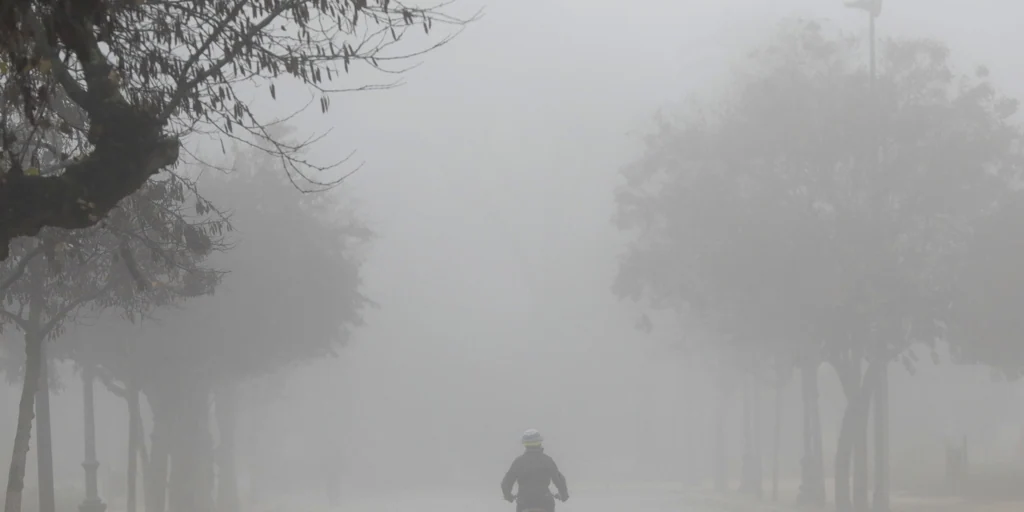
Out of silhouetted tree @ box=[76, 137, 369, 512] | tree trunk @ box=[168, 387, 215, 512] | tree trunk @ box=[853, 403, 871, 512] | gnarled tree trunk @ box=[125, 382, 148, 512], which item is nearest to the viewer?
gnarled tree trunk @ box=[125, 382, 148, 512]

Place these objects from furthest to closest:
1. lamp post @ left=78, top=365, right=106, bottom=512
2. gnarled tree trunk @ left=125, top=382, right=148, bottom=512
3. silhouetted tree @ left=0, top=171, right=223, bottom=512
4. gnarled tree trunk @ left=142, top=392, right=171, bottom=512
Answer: gnarled tree trunk @ left=142, top=392, right=171, bottom=512 → gnarled tree trunk @ left=125, top=382, right=148, bottom=512 → lamp post @ left=78, top=365, right=106, bottom=512 → silhouetted tree @ left=0, top=171, right=223, bottom=512

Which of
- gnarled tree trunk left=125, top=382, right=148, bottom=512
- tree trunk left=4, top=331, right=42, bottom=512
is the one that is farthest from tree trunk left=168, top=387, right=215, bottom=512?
tree trunk left=4, top=331, right=42, bottom=512

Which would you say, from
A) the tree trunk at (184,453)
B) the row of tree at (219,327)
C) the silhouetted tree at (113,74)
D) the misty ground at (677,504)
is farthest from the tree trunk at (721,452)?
the silhouetted tree at (113,74)

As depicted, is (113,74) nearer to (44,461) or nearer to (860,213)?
(44,461)

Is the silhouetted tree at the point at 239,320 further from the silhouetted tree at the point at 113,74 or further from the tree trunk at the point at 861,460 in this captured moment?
the silhouetted tree at the point at 113,74

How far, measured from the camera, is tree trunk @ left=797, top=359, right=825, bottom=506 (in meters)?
36.2

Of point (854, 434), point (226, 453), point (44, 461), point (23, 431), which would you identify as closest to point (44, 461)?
point (44, 461)

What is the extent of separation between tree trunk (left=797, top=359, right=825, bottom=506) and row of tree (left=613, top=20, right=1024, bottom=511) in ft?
11.8

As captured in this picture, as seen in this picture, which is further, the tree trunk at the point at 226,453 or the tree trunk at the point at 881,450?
the tree trunk at the point at 226,453

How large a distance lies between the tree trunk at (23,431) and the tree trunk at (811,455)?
21563mm

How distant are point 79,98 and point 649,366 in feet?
258

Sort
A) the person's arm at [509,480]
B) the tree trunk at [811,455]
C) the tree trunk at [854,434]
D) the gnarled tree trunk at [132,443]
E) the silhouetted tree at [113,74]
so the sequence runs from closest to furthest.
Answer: the silhouetted tree at [113,74], the person's arm at [509,480], the gnarled tree trunk at [132,443], the tree trunk at [854,434], the tree trunk at [811,455]

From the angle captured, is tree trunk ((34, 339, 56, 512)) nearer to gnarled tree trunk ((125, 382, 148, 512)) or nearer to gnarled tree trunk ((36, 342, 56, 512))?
gnarled tree trunk ((36, 342, 56, 512))

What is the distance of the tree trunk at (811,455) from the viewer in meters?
36.2
